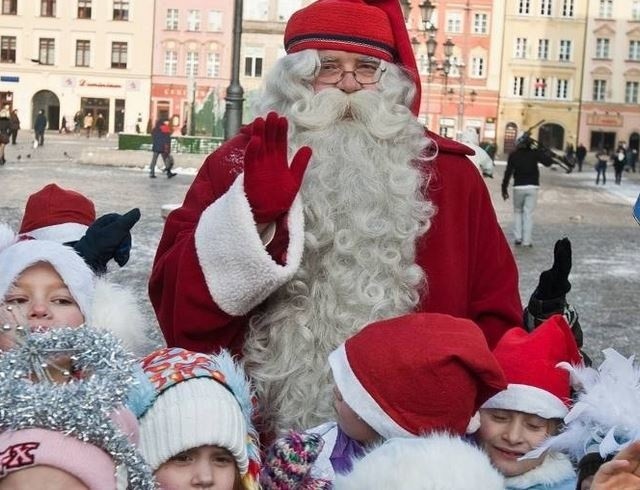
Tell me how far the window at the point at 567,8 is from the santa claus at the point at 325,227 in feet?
204

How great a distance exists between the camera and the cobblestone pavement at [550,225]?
8.56 metres

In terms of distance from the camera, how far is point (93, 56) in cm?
5903

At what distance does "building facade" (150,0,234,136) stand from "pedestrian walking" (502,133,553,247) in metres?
47.4

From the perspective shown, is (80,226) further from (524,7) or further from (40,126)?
(524,7)

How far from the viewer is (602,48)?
2425 inches

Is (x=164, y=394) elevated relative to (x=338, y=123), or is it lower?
lower

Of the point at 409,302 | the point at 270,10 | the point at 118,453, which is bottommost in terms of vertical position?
the point at 118,453

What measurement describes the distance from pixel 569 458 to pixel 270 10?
57821 mm

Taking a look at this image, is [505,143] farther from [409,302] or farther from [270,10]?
[409,302]

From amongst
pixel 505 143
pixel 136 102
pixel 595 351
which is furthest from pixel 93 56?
pixel 595 351

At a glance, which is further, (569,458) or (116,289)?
(116,289)

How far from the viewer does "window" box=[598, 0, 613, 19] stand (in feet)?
203

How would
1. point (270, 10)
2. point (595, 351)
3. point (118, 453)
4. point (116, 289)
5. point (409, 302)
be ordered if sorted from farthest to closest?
1. point (270, 10)
2. point (595, 351)
3. point (116, 289)
4. point (409, 302)
5. point (118, 453)

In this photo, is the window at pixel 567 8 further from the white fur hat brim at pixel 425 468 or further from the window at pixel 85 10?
the white fur hat brim at pixel 425 468
